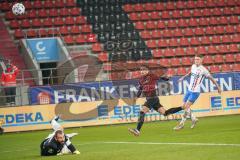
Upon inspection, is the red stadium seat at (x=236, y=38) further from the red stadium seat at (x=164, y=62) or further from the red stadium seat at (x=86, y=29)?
the red stadium seat at (x=86, y=29)

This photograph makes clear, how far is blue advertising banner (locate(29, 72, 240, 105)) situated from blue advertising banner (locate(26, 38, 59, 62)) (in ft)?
19.8

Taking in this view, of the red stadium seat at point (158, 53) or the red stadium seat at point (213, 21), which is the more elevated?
the red stadium seat at point (213, 21)

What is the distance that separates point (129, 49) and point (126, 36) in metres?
1.52

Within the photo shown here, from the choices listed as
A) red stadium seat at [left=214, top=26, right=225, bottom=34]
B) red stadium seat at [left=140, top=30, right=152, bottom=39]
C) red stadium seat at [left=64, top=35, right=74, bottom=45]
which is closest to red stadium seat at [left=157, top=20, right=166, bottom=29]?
red stadium seat at [left=140, top=30, right=152, bottom=39]

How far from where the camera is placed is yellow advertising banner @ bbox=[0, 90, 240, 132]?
26.9 meters

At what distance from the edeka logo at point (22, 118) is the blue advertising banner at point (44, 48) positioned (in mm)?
7819

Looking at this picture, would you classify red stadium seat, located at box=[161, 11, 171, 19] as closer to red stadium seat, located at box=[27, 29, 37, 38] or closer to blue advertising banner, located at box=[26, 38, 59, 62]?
blue advertising banner, located at box=[26, 38, 59, 62]

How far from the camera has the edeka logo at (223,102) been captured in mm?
Result: 29766

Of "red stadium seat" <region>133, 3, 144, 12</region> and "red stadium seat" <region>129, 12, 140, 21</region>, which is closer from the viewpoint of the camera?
"red stadium seat" <region>129, 12, 140, 21</region>

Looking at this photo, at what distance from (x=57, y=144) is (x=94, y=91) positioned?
14264mm

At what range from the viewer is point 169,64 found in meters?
36.5

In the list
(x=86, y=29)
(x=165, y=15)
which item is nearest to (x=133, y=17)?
(x=165, y=15)

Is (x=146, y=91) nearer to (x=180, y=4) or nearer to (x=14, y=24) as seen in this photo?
(x=14, y=24)

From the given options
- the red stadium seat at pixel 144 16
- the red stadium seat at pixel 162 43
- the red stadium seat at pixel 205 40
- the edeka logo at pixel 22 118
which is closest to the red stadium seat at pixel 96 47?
the red stadium seat at pixel 162 43
